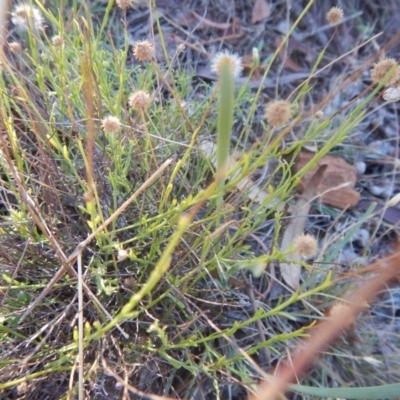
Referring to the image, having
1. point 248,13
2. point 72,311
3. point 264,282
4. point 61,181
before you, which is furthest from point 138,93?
point 248,13

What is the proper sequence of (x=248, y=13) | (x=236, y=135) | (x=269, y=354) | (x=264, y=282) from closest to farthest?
(x=269, y=354) → (x=264, y=282) → (x=236, y=135) → (x=248, y=13)

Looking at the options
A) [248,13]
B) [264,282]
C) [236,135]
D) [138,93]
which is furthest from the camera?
[248,13]

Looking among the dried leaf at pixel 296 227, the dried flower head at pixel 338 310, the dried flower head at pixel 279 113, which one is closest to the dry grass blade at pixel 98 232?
the dried flower head at pixel 279 113

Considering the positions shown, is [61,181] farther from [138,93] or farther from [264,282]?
[264,282]

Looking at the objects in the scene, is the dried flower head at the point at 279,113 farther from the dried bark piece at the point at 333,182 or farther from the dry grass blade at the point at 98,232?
the dried bark piece at the point at 333,182

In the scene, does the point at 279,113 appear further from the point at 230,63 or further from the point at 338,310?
the point at 338,310

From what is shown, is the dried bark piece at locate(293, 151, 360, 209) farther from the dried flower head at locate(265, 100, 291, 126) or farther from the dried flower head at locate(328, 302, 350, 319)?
the dried flower head at locate(265, 100, 291, 126)
